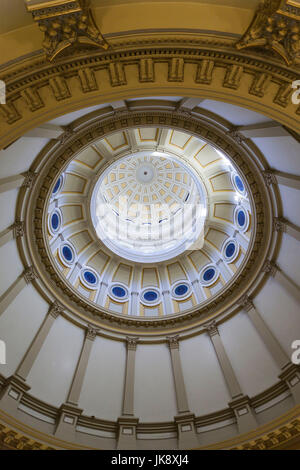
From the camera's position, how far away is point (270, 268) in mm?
15805

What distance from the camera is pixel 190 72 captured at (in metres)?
7.31

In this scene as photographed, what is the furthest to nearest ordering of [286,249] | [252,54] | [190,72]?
[286,249] → [190,72] → [252,54]

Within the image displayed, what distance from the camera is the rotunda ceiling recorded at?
20.1m

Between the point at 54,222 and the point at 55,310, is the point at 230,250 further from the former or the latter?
the point at 55,310

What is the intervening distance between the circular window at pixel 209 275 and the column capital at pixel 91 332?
7.52 m

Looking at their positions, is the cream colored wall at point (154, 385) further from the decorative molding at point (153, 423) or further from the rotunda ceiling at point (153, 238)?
the rotunda ceiling at point (153, 238)

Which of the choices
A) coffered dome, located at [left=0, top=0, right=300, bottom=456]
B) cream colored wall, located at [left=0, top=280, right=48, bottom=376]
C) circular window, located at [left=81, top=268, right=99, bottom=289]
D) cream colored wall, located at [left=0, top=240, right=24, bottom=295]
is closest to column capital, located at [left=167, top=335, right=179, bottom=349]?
coffered dome, located at [left=0, top=0, right=300, bottom=456]

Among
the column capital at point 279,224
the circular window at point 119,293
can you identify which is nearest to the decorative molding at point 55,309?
the circular window at point 119,293

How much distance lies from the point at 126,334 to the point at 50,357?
14.9 feet

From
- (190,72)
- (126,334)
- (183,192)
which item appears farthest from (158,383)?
(183,192)

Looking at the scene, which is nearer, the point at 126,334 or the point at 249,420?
the point at 249,420

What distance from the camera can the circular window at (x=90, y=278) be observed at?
21.1 meters

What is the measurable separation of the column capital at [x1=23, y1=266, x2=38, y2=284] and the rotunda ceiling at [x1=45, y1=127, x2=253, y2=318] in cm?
276
